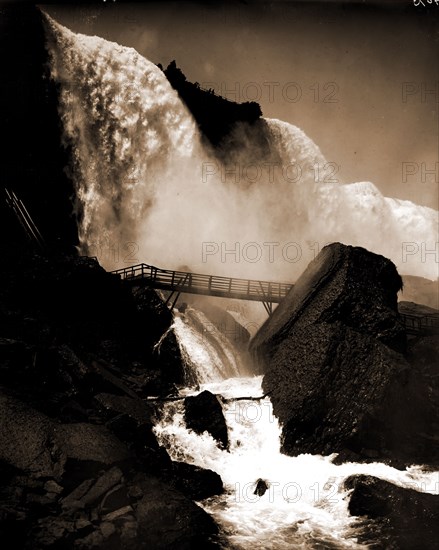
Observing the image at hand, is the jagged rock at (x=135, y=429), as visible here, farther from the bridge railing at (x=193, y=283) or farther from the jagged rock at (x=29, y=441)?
the bridge railing at (x=193, y=283)

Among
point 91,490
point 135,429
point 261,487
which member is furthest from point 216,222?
point 91,490

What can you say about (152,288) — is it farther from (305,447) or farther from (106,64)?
(106,64)

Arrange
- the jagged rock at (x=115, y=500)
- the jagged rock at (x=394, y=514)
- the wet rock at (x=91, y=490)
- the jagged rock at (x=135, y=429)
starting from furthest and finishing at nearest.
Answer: the jagged rock at (x=135, y=429) → the jagged rock at (x=394, y=514) → the jagged rock at (x=115, y=500) → the wet rock at (x=91, y=490)

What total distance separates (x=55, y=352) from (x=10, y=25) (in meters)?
21.5

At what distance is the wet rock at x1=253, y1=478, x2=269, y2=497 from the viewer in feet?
38.3

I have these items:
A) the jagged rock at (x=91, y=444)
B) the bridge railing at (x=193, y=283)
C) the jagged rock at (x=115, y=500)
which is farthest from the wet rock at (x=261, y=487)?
the bridge railing at (x=193, y=283)

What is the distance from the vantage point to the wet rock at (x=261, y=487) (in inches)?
460

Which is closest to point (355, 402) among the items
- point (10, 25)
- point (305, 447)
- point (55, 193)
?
point (305, 447)

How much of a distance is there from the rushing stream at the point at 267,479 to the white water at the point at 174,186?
18.4 metres

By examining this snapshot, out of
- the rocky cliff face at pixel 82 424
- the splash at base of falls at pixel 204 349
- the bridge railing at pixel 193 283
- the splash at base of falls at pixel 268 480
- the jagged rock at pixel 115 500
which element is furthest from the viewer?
the bridge railing at pixel 193 283

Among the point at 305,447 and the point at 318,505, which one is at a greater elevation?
the point at 305,447

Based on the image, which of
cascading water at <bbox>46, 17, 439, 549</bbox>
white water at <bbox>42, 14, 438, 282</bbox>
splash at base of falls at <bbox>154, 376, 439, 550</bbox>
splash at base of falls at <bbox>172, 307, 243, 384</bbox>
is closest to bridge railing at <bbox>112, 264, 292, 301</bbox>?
splash at base of falls at <bbox>172, 307, 243, 384</bbox>

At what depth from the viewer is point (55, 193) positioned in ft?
89.1

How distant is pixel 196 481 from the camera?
11328 mm
